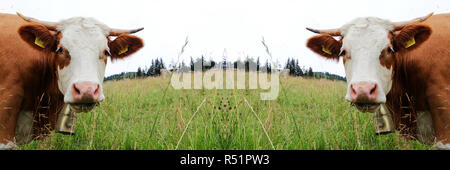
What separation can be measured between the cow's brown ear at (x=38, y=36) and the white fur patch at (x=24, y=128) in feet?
3.21

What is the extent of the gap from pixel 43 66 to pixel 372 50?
451 cm

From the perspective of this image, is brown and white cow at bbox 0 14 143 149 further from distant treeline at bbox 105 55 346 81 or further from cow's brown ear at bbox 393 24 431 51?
cow's brown ear at bbox 393 24 431 51

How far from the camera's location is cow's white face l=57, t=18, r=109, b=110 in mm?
3896

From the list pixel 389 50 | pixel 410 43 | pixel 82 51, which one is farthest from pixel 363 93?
pixel 82 51

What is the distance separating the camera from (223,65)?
17.1 ft

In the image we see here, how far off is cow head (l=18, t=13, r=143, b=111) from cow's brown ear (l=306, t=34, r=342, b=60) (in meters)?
2.69

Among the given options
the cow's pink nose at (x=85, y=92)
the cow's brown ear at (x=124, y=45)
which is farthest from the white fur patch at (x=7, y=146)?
the cow's brown ear at (x=124, y=45)

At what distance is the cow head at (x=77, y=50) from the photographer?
3910 millimetres

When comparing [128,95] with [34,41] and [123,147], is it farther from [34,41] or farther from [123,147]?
[123,147]

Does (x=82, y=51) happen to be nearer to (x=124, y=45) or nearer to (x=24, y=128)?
(x=124, y=45)

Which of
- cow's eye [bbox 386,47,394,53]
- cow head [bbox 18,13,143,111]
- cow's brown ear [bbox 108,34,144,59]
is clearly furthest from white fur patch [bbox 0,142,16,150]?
cow's eye [bbox 386,47,394,53]

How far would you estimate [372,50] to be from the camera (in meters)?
4.19

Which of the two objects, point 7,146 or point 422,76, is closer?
point 7,146
